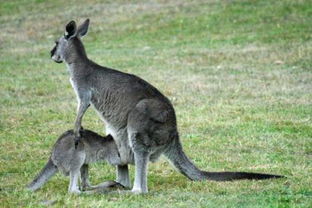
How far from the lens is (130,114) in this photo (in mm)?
7965

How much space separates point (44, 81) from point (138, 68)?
8.32 ft

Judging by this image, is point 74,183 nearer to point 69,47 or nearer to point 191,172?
point 191,172

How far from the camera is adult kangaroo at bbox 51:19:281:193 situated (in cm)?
782

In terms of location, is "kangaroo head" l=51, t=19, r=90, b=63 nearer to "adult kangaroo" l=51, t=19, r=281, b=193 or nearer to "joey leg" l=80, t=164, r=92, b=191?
"adult kangaroo" l=51, t=19, r=281, b=193

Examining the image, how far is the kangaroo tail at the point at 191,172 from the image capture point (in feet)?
26.2

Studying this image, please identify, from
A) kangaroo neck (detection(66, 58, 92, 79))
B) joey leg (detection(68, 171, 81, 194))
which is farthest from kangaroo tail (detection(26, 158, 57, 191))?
kangaroo neck (detection(66, 58, 92, 79))

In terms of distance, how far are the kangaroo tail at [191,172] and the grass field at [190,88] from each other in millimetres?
86

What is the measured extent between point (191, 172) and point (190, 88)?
24.1 feet

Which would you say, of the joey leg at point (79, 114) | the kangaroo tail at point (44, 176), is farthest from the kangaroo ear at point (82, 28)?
the kangaroo tail at point (44, 176)

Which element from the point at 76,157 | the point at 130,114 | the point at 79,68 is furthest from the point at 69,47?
the point at 76,157

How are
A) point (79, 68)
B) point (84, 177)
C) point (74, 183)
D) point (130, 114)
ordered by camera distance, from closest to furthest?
point (74, 183) < point (130, 114) < point (84, 177) < point (79, 68)

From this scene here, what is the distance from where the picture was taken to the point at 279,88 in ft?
49.3

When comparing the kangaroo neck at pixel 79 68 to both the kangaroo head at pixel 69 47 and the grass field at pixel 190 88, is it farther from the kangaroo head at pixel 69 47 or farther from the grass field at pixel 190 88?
the grass field at pixel 190 88

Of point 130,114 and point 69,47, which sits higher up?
point 69,47
